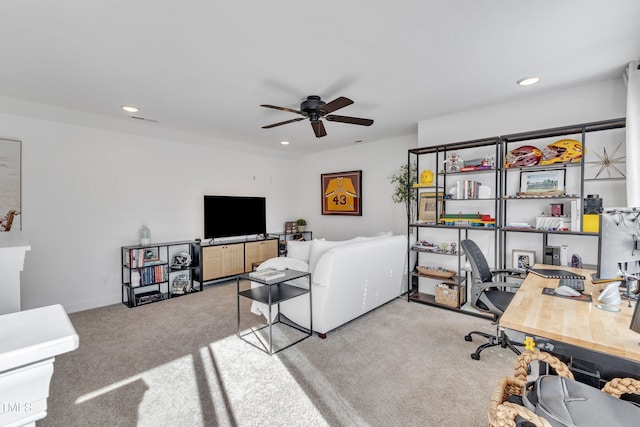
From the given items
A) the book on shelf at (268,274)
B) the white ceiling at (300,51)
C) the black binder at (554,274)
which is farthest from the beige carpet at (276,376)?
the white ceiling at (300,51)

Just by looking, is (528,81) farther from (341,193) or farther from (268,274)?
(341,193)

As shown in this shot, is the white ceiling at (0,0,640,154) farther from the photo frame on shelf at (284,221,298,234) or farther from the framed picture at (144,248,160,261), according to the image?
the photo frame on shelf at (284,221,298,234)

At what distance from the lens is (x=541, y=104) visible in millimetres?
3305

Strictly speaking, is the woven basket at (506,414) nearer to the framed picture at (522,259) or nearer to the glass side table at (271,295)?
the glass side table at (271,295)

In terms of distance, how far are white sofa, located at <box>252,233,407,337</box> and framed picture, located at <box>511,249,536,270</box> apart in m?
1.29

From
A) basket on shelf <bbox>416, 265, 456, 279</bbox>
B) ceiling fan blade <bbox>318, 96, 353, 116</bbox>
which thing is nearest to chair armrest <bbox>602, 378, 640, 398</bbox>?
ceiling fan blade <bbox>318, 96, 353, 116</bbox>

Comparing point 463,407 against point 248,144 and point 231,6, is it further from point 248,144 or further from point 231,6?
point 248,144

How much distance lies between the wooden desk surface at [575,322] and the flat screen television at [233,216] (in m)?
4.49

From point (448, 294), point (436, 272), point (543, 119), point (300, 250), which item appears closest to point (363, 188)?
point (436, 272)

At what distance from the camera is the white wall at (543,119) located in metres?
2.95

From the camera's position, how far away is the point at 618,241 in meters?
1.77

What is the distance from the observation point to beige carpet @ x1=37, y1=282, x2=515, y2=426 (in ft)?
6.28

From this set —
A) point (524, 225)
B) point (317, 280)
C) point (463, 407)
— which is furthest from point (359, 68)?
point (463, 407)

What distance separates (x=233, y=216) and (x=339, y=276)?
10.1 ft
